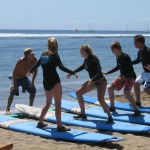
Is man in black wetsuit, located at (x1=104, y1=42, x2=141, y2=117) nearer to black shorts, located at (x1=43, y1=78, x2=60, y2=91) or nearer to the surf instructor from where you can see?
black shorts, located at (x1=43, y1=78, x2=60, y2=91)

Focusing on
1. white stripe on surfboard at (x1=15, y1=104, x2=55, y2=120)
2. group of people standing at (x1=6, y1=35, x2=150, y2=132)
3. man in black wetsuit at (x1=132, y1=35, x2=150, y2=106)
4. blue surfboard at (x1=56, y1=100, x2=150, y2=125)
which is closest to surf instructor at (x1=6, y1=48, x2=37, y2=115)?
group of people standing at (x1=6, y1=35, x2=150, y2=132)

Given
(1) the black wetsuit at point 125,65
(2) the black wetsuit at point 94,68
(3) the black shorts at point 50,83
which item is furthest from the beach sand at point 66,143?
(1) the black wetsuit at point 125,65

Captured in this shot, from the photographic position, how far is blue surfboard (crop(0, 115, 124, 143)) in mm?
6883

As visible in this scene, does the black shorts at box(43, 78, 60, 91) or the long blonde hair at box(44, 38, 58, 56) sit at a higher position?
the long blonde hair at box(44, 38, 58, 56)

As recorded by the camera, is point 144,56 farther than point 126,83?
Yes

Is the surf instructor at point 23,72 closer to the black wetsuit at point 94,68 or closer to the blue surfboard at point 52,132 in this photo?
the blue surfboard at point 52,132

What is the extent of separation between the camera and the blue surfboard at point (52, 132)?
6883 millimetres

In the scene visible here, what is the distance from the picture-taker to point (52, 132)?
294 inches

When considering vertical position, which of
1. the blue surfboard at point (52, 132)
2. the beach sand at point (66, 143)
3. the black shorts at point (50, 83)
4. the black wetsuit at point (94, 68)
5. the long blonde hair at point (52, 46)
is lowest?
the beach sand at point (66, 143)

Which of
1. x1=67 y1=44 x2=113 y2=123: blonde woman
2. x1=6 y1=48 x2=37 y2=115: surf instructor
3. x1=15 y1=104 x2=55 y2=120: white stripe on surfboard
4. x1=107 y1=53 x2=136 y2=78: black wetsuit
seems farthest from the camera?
x1=6 y1=48 x2=37 y2=115: surf instructor

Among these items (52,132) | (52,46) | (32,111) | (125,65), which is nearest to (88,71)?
(125,65)

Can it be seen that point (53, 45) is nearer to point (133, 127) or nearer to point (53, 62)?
point (53, 62)

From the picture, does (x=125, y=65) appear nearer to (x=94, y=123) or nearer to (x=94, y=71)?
(x=94, y=71)

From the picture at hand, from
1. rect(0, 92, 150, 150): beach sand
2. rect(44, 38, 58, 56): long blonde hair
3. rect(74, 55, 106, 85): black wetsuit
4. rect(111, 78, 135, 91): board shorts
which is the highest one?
rect(44, 38, 58, 56): long blonde hair
